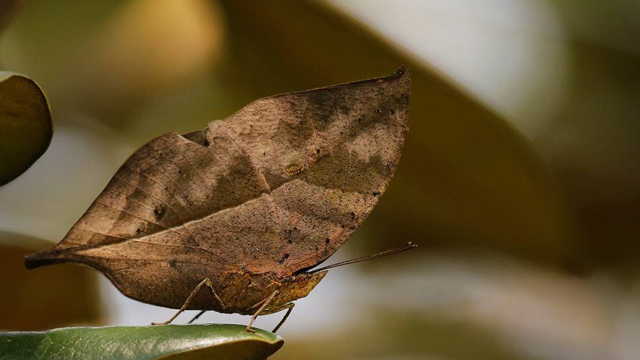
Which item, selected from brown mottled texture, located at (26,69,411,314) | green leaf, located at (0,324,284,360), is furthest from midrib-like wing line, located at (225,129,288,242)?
green leaf, located at (0,324,284,360)

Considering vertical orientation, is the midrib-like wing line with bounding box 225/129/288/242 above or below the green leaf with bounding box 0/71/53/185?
above

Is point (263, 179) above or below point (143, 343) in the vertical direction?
above

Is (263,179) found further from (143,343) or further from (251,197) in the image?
(143,343)

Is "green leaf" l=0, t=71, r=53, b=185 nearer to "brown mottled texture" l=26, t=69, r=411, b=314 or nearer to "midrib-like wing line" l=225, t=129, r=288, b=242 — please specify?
"brown mottled texture" l=26, t=69, r=411, b=314

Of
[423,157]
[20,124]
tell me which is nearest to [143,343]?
[20,124]

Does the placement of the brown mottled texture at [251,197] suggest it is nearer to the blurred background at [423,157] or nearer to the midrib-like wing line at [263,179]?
the midrib-like wing line at [263,179]

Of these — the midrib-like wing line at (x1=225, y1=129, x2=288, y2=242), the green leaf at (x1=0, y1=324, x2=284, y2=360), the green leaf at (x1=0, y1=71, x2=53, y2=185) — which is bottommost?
the green leaf at (x1=0, y1=324, x2=284, y2=360)
